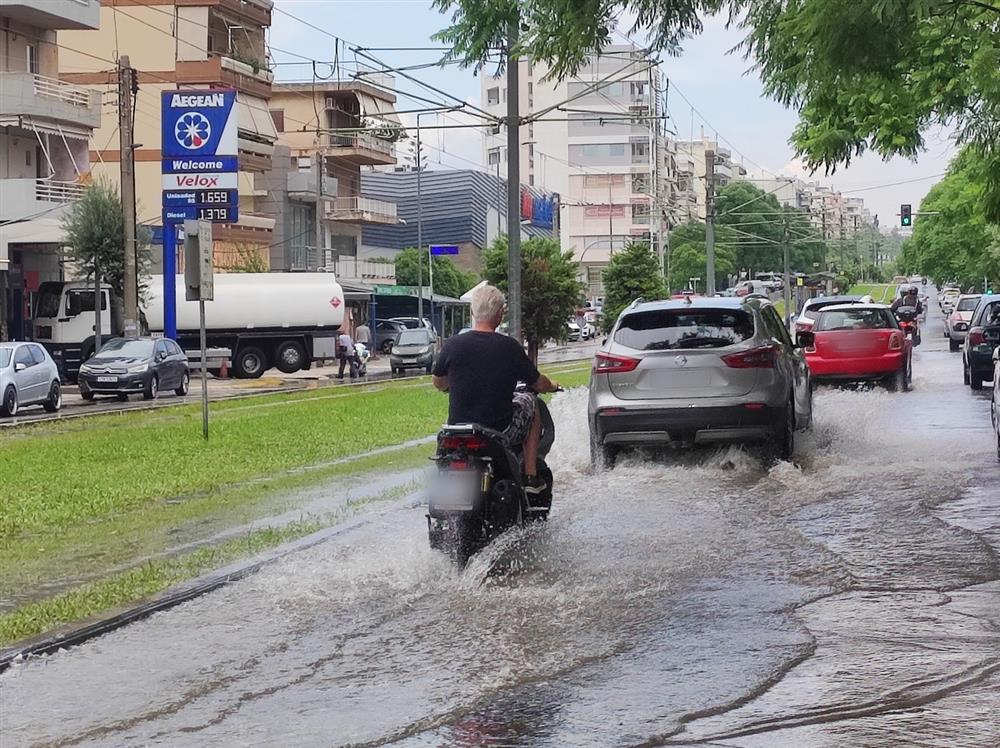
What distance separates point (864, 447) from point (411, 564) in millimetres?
8948

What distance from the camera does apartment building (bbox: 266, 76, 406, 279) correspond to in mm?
74750

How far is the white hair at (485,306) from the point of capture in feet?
31.0

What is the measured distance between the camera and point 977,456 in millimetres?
16219

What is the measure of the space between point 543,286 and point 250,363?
1229 cm

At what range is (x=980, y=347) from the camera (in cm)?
2852

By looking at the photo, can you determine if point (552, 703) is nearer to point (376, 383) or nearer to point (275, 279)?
point (376, 383)

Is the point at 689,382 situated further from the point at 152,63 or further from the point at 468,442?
the point at 152,63

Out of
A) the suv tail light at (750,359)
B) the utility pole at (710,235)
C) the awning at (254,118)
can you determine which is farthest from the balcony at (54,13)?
the suv tail light at (750,359)

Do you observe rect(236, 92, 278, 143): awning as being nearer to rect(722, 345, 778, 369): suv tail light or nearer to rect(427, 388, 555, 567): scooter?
rect(722, 345, 778, 369): suv tail light

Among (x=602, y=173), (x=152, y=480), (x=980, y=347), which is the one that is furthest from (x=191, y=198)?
(x=602, y=173)

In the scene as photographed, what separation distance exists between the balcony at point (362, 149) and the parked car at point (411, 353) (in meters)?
24.6

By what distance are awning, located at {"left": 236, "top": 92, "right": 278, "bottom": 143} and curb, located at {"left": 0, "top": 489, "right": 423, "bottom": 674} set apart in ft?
179

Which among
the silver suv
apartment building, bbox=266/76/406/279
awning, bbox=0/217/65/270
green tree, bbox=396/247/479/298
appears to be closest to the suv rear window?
the silver suv

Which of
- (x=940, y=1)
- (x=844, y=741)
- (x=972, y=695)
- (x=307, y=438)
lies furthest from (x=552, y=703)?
(x=307, y=438)
